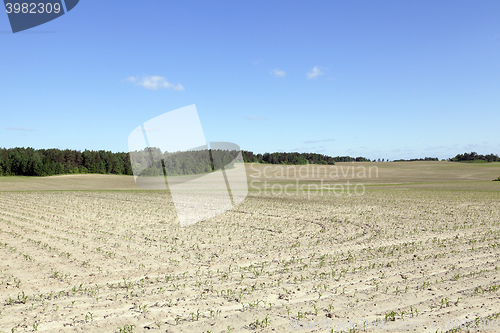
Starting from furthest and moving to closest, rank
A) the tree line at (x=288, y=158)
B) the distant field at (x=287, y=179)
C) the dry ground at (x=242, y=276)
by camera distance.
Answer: the tree line at (x=288, y=158), the distant field at (x=287, y=179), the dry ground at (x=242, y=276)

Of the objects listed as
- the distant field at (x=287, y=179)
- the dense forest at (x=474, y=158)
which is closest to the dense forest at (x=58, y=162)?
the distant field at (x=287, y=179)

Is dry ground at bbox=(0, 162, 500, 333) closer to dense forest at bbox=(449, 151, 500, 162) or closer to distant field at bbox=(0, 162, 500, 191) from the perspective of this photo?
distant field at bbox=(0, 162, 500, 191)

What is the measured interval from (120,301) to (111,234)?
8.39 metres

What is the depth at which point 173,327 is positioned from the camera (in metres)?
5.74

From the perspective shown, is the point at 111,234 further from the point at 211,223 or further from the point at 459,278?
the point at 459,278

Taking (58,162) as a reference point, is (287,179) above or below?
below

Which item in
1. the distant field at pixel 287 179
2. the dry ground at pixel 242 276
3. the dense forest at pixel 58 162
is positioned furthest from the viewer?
the dense forest at pixel 58 162

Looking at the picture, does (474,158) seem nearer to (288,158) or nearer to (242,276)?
(288,158)

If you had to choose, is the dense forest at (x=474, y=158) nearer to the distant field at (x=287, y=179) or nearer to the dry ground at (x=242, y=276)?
the distant field at (x=287, y=179)

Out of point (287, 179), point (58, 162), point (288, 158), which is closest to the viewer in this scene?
point (287, 179)

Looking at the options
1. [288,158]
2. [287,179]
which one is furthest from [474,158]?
[287,179]

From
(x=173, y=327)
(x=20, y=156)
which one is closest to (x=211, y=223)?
(x=173, y=327)

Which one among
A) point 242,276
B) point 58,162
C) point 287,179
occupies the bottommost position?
point 242,276

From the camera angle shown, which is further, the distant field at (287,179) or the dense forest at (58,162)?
the dense forest at (58,162)
